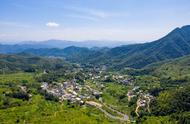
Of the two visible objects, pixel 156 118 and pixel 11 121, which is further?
pixel 156 118

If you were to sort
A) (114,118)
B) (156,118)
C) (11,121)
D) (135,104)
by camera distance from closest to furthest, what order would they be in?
(11,121), (156,118), (114,118), (135,104)

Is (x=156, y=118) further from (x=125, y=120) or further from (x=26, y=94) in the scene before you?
(x=26, y=94)

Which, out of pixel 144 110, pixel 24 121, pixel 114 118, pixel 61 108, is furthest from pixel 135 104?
pixel 24 121

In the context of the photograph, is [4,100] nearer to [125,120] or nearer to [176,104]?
[125,120]

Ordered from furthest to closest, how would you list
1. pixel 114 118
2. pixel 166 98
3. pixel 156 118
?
pixel 166 98 < pixel 114 118 < pixel 156 118

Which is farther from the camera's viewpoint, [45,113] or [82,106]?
[82,106]

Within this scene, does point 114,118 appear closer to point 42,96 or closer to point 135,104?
point 135,104

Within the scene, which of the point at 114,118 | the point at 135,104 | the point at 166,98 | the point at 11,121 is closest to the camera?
the point at 11,121

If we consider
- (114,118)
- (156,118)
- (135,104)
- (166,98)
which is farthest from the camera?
(135,104)

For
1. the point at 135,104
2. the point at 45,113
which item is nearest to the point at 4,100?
the point at 45,113
